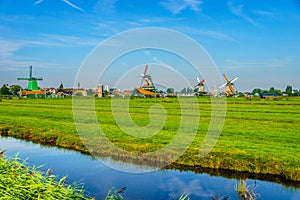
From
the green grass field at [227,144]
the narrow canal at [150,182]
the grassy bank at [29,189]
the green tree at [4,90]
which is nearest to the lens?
the grassy bank at [29,189]

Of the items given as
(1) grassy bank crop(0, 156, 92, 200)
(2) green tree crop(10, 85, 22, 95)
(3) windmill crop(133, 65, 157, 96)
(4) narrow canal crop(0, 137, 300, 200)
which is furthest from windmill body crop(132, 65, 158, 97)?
(2) green tree crop(10, 85, 22, 95)

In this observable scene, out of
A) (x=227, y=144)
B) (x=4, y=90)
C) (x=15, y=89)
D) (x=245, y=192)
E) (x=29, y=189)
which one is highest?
(x=15, y=89)

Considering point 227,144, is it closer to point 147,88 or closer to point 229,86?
point 147,88

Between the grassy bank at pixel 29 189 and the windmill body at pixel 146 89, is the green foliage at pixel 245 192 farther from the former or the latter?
the windmill body at pixel 146 89

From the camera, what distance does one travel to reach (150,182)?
1082 cm

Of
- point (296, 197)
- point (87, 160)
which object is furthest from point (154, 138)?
point (296, 197)

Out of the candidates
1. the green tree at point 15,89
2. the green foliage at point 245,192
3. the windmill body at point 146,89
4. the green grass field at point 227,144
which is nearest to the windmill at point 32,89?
the green tree at point 15,89

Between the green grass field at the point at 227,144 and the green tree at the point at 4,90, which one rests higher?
the green tree at the point at 4,90

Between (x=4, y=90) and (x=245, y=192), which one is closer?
(x=245, y=192)

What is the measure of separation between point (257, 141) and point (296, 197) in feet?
23.1

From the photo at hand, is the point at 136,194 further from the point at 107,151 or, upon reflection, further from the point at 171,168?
the point at 107,151

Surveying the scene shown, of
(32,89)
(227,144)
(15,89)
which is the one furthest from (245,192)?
(15,89)

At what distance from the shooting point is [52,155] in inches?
576

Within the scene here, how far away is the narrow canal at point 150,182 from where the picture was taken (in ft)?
31.4
